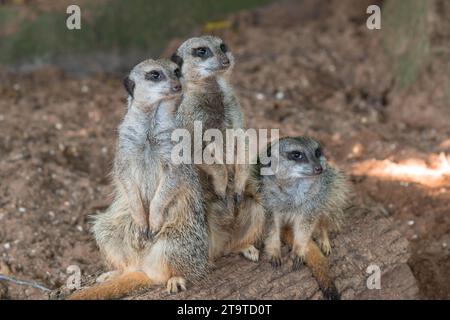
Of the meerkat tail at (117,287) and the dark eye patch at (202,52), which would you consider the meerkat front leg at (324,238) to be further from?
the dark eye patch at (202,52)

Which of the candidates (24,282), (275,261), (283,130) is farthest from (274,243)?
(283,130)

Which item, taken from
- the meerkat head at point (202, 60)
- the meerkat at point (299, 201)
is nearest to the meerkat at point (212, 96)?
the meerkat head at point (202, 60)

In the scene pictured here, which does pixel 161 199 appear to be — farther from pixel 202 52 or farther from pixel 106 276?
pixel 202 52

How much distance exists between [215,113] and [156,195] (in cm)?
61

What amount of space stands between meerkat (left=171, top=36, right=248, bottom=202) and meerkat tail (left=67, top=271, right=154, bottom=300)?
0.58 metres

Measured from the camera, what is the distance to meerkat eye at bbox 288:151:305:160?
3542 millimetres

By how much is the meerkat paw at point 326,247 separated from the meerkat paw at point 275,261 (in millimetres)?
237

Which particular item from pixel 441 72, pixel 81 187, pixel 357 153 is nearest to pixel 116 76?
pixel 81 187

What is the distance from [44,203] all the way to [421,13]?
3334 mm

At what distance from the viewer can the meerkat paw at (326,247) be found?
3.51m

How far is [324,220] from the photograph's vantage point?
3.61 m

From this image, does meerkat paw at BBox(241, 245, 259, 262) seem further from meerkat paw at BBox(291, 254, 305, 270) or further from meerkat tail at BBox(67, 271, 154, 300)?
meerkat tail at BBox(67, 271, 154, 300)

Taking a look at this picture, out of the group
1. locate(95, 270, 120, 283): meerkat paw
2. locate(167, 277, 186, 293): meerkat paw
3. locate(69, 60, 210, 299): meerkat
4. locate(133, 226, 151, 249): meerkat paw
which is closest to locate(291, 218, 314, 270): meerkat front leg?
locate(69, 60, 210, 299): meerkat

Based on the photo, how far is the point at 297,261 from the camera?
11.2 feet
